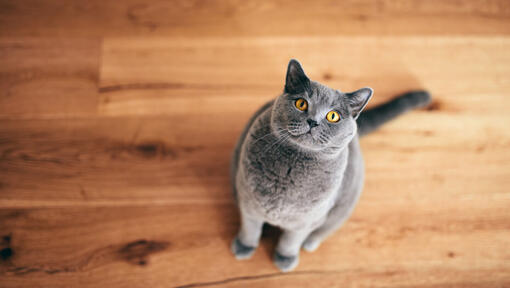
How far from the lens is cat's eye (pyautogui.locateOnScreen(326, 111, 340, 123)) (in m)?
0.66

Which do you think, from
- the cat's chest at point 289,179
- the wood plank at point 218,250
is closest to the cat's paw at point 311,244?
the wood plank at point 218,250

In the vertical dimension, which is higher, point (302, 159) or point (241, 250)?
point (302, 159)

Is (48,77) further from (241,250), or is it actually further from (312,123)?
(312,123)

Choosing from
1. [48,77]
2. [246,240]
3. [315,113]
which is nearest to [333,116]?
[315,113]

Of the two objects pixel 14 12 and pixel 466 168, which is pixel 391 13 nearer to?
pixel 466 168

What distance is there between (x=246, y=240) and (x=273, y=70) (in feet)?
2.18

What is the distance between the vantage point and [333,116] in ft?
2.19

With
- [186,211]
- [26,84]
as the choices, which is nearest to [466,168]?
[186,211]

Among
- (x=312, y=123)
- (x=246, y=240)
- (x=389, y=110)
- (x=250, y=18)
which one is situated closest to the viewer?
(x=312, y=123)

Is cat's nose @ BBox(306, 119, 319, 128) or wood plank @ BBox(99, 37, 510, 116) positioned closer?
cat's nose @ BBox(306, 119, 319, 128)

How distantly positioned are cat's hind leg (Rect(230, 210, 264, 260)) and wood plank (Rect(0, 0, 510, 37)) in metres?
0.80

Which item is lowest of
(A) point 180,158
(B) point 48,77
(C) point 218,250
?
(C) point 218,250

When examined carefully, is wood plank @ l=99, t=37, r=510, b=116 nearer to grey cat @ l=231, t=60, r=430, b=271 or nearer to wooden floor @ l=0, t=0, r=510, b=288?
wooden floor @ l=0, t=0, r=510, b=288

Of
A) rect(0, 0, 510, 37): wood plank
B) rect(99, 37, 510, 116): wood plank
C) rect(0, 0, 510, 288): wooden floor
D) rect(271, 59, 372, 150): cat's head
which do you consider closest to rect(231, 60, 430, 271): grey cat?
rect(271, 59, 372, 150): cat's head
